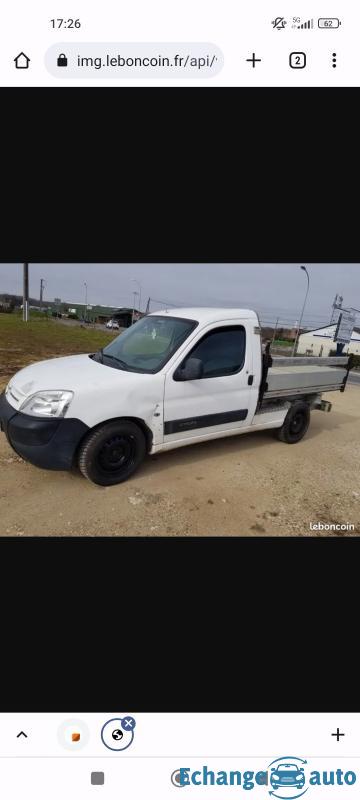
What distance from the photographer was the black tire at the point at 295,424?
16.3 ft

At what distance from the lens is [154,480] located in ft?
11.8

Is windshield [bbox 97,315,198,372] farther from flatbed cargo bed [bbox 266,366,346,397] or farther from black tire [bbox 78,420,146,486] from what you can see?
flatbed cargo bed [bbox 266,366,346,397]

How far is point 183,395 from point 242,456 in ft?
4.80

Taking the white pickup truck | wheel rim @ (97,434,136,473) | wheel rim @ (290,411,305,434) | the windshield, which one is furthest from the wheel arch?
wheel rim @ (290,411,305,434)

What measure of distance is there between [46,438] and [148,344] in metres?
1.61

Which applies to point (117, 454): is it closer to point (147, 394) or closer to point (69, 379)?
point (147, 394)

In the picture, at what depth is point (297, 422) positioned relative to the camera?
525 centimetres

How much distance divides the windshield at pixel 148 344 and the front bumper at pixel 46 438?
0.93 m

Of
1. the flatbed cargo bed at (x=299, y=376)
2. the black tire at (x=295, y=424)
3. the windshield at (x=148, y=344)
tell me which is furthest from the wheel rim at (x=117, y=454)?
the black tire at (x=295, y=424)

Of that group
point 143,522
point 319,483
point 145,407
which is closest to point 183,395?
point 145,407

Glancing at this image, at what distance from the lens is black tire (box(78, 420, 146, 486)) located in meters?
3.17

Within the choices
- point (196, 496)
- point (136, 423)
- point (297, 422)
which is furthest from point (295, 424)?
point (136, 423)

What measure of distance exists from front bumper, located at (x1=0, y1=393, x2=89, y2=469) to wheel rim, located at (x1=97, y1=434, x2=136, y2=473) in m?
0.30
